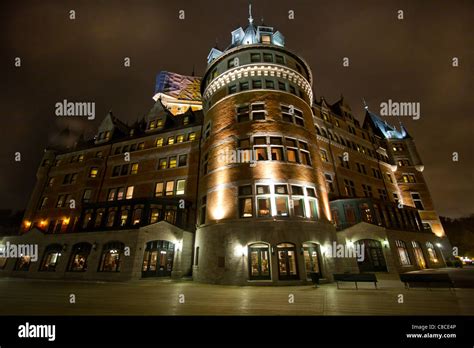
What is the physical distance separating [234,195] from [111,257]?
14124 mm

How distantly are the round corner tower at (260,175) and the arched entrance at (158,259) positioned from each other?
12.7 ft

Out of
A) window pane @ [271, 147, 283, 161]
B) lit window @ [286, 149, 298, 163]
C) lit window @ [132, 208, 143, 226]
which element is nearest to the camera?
window pane @ [271, 147, 283, 161]

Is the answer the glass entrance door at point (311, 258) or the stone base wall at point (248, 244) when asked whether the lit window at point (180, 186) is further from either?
the glass entrance door at point (311, 258)

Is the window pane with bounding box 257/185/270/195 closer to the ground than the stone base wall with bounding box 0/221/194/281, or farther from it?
farther from it

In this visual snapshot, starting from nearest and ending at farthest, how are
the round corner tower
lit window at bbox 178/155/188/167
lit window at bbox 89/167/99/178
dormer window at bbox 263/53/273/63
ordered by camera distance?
the round corner tower, dormer window at bbox 263/53/273/63, lit window at bbox 178/155/188/167, lit window at bbox 89/167/99/178

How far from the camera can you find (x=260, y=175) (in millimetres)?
19406

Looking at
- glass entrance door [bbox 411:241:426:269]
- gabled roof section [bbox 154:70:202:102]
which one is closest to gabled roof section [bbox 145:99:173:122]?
A: gabled roof section [bbox 154:70:202:102]

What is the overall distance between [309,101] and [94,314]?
2661 centimetres

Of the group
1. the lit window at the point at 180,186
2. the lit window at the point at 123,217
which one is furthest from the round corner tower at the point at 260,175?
the lit window at the point at 123,217

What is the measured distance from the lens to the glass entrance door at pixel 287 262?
659 inches

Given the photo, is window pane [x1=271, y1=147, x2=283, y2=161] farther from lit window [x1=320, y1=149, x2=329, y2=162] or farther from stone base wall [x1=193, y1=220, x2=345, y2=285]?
lit window [x1=320, y1=149, x2=329, y2=162]

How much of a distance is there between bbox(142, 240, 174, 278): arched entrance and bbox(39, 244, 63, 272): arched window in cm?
1100

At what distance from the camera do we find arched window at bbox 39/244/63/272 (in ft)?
81.2

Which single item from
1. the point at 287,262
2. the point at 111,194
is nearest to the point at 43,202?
the point at 111,194
